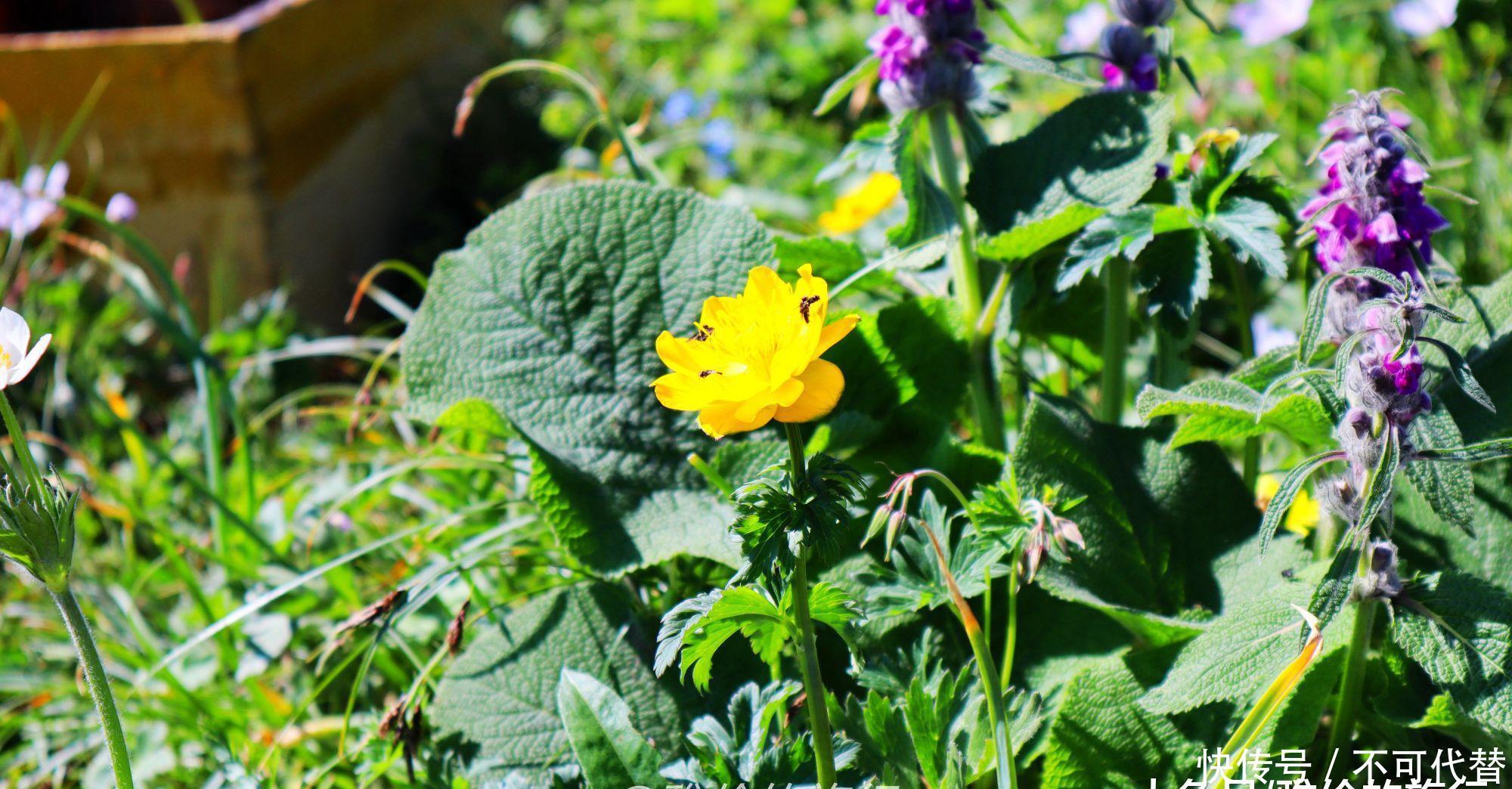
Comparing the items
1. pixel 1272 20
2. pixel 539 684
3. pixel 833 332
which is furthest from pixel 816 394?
pixel 1272 20

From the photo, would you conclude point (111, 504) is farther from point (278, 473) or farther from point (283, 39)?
point (283, 39)

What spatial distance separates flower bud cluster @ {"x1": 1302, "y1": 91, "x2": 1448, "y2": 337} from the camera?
1006 millimetres

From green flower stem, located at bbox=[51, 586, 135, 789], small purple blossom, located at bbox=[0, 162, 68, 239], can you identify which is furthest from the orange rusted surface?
green flower stem, located at bbox=[51, 586, 135, 789]

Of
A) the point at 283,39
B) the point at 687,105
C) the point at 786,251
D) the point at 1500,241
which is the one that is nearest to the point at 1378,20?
the point at 1500,241

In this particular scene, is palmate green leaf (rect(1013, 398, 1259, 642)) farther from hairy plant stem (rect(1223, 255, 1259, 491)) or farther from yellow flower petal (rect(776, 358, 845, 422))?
yellow flower petal (rect(776, 358, 845, 422))

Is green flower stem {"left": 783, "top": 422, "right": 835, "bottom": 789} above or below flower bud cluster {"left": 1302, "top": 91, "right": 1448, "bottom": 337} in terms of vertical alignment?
below

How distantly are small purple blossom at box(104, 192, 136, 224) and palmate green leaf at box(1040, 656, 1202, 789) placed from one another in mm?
1847

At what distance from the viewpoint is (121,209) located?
226cm

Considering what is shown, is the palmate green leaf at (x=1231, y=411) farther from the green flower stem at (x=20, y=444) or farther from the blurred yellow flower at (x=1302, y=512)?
the green flower stem at (x=20, y=444)

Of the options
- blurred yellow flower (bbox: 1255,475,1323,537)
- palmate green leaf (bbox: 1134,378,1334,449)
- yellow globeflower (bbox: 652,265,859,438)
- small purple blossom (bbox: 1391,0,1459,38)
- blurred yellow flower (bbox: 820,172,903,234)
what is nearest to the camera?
yellow globeflower (bbox: 652,265,859,438)

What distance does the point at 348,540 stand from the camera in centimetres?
172

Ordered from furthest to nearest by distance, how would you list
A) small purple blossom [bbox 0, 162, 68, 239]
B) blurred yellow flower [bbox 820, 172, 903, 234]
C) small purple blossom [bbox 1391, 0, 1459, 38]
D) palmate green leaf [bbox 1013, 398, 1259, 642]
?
small purple blossom [bbox 1391, 0, 1459, 38], small purple blossom [bbox 0, 162, 68, 239], blurred yellow flower [bbox 820, 172, 903, 234], palmate green leaf [bbox 1013, 398, 1259, 642]

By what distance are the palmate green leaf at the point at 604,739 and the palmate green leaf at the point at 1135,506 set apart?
39 centimetres

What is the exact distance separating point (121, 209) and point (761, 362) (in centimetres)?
185
